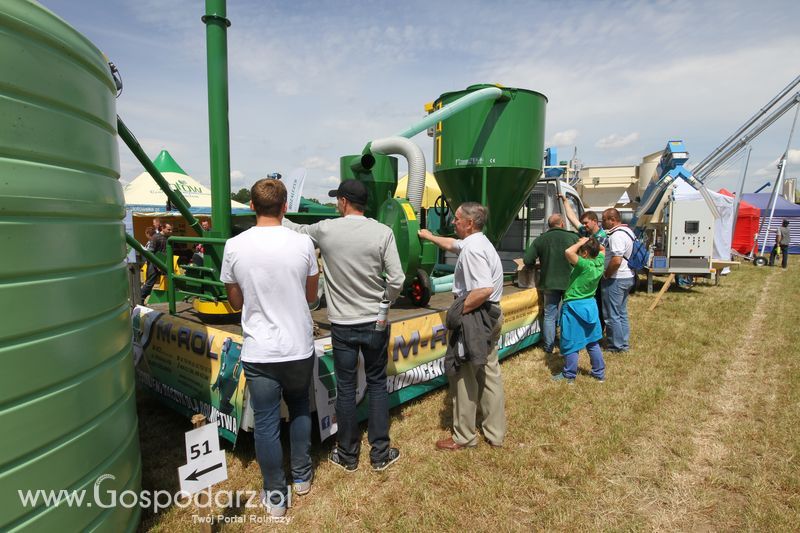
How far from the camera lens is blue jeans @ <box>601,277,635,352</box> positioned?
594 centimetres

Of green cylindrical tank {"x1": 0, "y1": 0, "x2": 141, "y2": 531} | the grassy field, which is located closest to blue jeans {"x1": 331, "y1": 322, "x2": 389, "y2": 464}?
the grassy field

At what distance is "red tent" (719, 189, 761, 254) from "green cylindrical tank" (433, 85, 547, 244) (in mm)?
18305

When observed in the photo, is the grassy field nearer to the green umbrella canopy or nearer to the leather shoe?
the leather shoe

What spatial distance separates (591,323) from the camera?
→ 15.7ft

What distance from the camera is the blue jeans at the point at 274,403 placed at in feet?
8.56

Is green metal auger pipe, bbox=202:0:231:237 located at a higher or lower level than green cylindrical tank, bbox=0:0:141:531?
higher

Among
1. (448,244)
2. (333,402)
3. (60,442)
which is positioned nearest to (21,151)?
(60,442)

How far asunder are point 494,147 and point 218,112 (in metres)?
3.37

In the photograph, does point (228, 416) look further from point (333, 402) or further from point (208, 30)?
point (208, 30)

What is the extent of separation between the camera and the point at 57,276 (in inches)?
68.6

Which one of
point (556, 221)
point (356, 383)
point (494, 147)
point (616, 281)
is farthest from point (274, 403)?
point (616, 281)

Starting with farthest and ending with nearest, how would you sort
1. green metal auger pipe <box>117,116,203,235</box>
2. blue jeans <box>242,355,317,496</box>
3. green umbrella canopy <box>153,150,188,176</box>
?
green umbrella canopy <box>153,150,188,176</box>, green metal auger pipe <box>117,116,203,235</box>, blue jeans <box>242,355,317,496</box>

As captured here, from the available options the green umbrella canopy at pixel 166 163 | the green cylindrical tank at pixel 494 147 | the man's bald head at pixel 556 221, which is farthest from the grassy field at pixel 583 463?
the green umbrella canopy at pixel 166 163

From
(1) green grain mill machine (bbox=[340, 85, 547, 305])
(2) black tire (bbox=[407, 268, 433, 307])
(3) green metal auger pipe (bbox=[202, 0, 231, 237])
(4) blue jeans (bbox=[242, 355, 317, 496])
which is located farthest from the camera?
(1) green grain mill machine (bbox=[340, 85, 547, 305])
